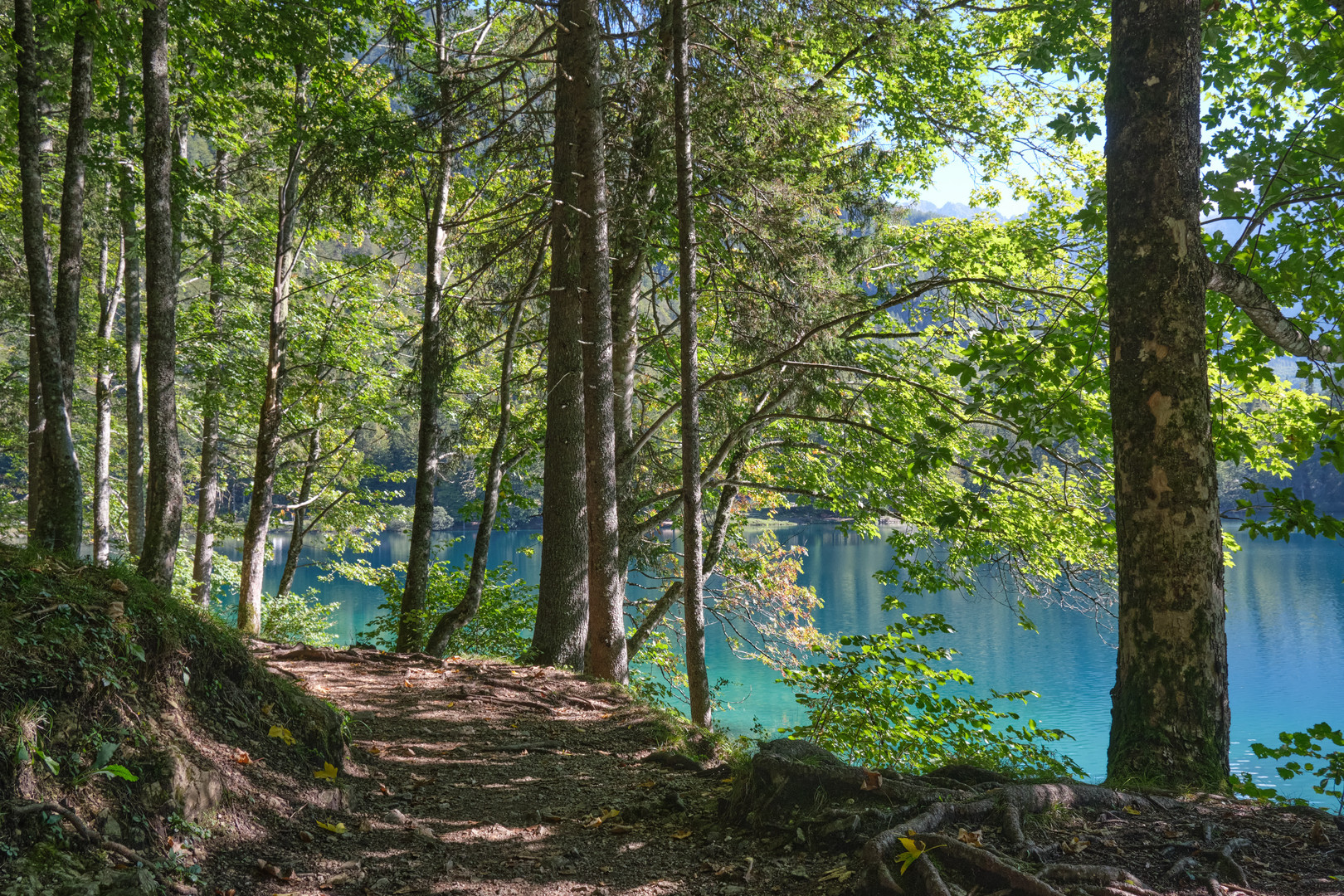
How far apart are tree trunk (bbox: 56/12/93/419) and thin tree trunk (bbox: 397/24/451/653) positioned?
3068 millimetres

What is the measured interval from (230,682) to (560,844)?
172 cm

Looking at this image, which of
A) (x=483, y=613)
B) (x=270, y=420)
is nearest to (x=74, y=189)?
(x=270, y=420)

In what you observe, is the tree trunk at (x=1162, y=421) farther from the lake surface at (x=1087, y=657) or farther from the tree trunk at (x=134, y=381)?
the tree trunk at (x=134, y=381)

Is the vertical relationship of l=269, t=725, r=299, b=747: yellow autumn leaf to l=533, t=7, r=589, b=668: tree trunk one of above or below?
below

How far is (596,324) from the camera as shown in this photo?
700 centimetres

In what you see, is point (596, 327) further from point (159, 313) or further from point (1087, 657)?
point (1087, 657)

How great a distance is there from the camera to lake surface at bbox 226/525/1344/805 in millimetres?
16141

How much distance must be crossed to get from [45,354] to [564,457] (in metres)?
3.90

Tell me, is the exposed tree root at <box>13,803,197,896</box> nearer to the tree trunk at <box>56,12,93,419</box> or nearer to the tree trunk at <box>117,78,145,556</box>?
the tree trunk at <box>56,12,93,419</box>

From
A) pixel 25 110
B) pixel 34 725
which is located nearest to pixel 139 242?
pixel 25 110

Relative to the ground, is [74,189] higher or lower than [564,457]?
higher

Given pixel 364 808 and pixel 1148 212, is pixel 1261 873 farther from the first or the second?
pixel 364 808

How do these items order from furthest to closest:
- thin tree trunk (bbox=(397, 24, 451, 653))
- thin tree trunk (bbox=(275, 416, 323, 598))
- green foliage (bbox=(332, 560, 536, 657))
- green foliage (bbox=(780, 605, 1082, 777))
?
thin tree trunk (bbox=(275, 416, 323, 598)) < green foliage (bbox=(332, 560, 536, 657)) < thin tree trunk (bbox=(397, 24, 451, 653)) < green foliage (bbox=(780, 605, 1082, 777))

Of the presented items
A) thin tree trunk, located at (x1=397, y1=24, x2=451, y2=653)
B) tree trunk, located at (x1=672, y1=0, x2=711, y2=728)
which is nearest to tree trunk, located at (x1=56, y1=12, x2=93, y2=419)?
thin tree trunk, located at (x1=397, y1=24, x2=451, y2=653)
